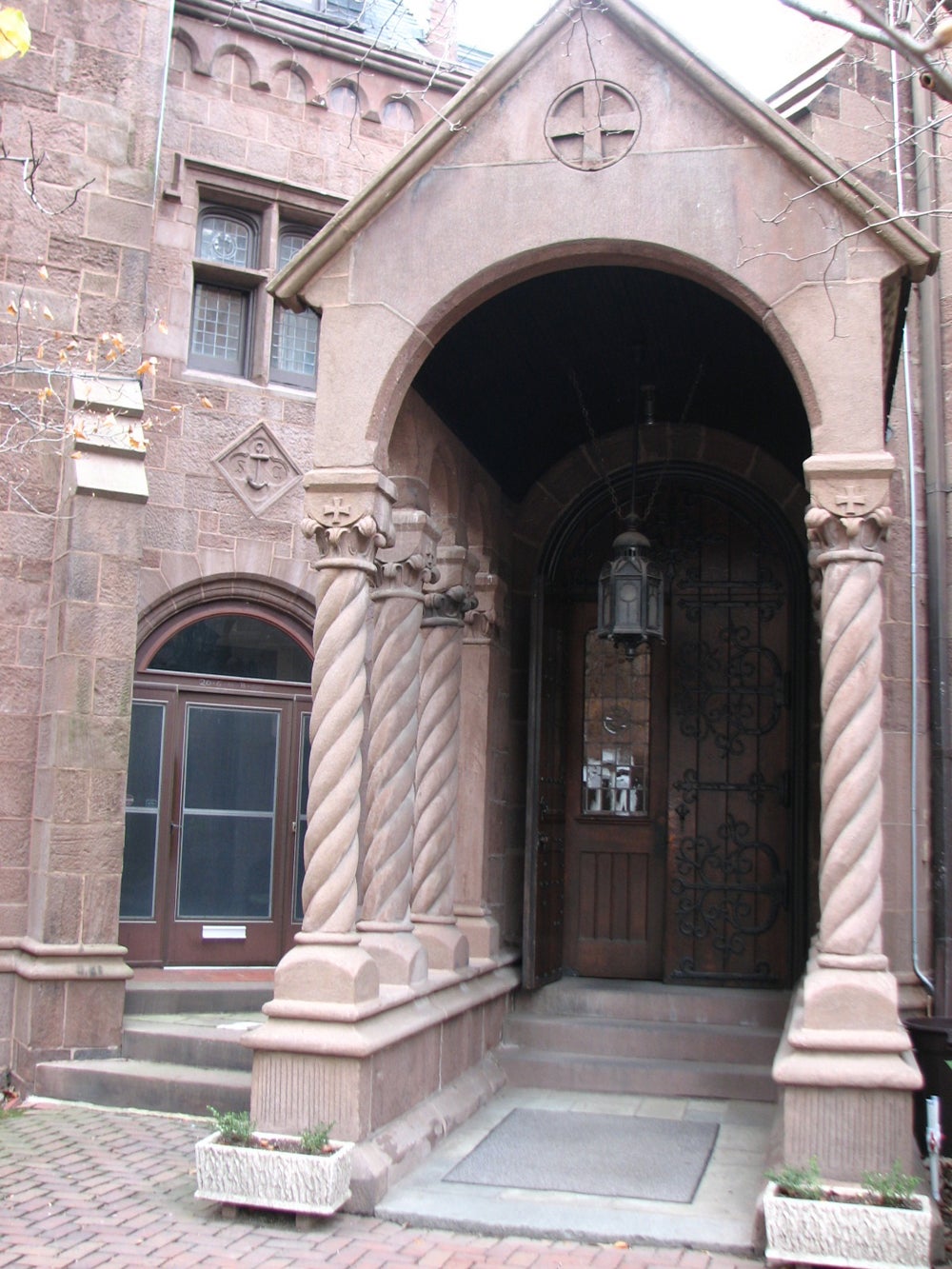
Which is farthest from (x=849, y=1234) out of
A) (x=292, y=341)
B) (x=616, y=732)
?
(x=292, y=341)

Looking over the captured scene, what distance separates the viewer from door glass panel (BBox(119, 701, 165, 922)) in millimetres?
8688

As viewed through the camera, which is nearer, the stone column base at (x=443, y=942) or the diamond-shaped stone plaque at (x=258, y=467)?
the stone column base at (x=443, y=942)

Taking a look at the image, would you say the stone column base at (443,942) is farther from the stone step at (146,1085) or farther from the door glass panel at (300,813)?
the door glass panel at (300,813)

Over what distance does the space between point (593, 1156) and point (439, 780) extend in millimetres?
2042

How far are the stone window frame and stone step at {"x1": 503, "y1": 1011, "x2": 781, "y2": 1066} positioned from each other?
191 inches

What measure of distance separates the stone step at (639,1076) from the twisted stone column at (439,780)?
2.59ft

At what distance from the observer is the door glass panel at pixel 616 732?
8.32 meters

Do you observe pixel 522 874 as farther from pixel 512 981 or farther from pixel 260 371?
pixel 260 371

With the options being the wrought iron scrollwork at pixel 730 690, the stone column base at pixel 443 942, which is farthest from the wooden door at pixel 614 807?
the stone column base at pixel 443 942

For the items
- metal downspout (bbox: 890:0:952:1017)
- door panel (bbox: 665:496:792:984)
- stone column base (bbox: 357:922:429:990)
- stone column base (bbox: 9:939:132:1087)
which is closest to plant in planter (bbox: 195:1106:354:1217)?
stone column base (bbox: 357:922:429:990)

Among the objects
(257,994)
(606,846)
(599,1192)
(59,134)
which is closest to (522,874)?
(606,846)

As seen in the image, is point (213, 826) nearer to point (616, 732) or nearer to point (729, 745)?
point (616, 732)

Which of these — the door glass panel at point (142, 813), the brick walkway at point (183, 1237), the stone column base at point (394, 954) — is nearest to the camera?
the brick walkway at point (183, 1237)

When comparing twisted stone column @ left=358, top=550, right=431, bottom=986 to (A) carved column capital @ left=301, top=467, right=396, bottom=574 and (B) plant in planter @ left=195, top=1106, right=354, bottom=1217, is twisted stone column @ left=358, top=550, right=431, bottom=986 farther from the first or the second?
(B) plant in planter @ left=195, top=1106, right=354, bottom=1217
